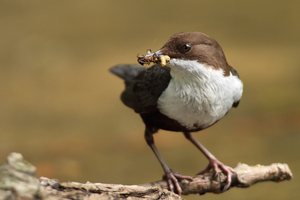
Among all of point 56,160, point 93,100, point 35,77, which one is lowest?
point 56,160

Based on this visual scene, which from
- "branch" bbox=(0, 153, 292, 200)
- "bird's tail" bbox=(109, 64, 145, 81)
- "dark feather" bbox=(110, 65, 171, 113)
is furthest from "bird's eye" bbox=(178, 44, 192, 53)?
"bird's tail" bbox=(109, 64, 145, 81)

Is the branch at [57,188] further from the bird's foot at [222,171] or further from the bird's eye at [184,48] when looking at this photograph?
the bird's eye at [184,48]

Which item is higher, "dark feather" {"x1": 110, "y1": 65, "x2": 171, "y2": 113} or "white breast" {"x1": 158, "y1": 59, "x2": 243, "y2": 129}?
"dark feather" {"x1": 110, "y1": 65, "x2": 171, "y2": 113}

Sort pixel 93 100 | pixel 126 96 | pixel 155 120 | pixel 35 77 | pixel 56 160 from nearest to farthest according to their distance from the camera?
pixel 155 120
pixel 126 96
pixel 56 160
pixel 93 100
pixel 35 77

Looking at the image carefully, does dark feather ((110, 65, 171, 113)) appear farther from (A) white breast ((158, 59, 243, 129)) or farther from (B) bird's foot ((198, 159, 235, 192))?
(B) bird's foot ((198, 159, 235, 192))

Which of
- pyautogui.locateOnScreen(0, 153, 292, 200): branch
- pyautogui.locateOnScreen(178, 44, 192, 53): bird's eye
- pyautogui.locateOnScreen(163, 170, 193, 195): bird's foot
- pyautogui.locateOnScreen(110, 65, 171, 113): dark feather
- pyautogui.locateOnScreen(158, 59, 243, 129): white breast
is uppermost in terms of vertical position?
pyautogui.locateOnScreen(110, 65, 171, 113): dark feather

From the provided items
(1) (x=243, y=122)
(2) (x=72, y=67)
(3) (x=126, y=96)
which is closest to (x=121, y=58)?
(2) (x=72, y=67)

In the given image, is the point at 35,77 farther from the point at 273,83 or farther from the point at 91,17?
the point at 273,83
